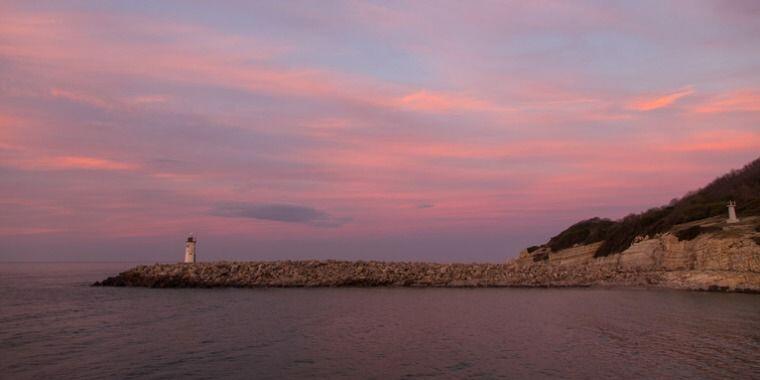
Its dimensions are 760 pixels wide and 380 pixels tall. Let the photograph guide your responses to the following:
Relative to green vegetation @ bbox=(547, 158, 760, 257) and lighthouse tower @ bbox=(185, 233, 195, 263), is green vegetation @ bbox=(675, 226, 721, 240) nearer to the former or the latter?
green vegetation @ bbox=(547, 158, 760, 257)

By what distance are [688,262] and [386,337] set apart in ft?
119

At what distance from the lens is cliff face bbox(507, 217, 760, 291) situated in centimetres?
4234

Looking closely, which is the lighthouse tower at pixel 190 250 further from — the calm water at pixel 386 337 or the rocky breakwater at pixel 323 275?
the calm water at pixel 386 337

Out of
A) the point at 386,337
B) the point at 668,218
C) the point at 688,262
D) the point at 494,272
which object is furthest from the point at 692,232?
the point at 386,337

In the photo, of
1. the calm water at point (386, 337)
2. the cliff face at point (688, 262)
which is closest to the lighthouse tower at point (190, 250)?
the calm water at point (386, 337)

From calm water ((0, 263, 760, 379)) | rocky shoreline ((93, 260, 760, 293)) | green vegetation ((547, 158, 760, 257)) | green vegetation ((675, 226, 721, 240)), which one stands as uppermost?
green vegetation ((547, 158, 760, 257))

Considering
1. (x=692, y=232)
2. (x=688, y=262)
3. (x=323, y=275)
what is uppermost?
(x=692, y=232)

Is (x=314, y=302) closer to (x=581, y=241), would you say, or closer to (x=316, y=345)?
(x=316, y=345)

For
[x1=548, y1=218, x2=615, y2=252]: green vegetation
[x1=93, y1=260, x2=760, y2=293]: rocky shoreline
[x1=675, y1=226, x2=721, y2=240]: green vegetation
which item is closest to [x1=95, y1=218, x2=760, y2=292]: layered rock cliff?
[x1=93, y1=260, x2=760, y2=293]: rocky shoreline

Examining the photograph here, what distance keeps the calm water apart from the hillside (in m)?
→ 20.5

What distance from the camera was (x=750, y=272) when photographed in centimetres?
4138

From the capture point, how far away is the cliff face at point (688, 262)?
42.3 metres

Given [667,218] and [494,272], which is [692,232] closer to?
[667,218]

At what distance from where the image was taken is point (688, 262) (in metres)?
48.8
